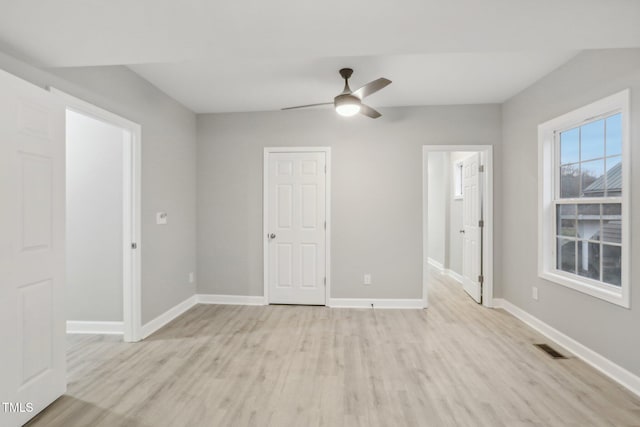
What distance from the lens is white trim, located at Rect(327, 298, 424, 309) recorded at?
4.07 meters

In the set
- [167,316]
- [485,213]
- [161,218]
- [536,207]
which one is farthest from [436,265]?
[161,218]

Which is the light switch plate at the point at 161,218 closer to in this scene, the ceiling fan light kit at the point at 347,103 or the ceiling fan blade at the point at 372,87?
the ceiling fan light kit at the point at 347,103

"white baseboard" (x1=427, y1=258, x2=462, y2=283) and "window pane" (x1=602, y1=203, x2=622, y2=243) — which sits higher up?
"window pane" (x1=602, y1=203, x2=622, y2=243)

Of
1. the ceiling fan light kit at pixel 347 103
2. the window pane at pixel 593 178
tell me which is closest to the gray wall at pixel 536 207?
the window pane at pixel 593 178

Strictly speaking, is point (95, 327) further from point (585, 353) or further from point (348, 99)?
point (585, 353)

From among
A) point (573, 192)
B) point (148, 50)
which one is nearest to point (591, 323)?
point (573, 192)

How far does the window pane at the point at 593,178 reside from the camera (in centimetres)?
264

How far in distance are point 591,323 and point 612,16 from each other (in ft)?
7.45

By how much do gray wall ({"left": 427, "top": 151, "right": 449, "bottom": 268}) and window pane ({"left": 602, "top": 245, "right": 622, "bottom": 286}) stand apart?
352 centimetres

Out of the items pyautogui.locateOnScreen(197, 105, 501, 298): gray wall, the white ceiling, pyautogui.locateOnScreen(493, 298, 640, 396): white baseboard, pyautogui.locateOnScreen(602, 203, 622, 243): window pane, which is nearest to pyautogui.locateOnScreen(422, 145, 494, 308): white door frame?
pyautogui.locateOnScreen(197, 105, 501, 298): gray wall

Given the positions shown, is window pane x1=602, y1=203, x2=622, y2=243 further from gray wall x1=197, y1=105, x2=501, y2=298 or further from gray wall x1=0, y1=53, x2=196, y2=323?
gray wall x1=0, y1=53, x2=196, y2=323

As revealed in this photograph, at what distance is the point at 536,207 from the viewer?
3.33 meters

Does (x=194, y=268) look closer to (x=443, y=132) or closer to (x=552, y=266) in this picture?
(x=443, y=132)

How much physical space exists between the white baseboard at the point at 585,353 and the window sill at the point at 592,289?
1.54ft
